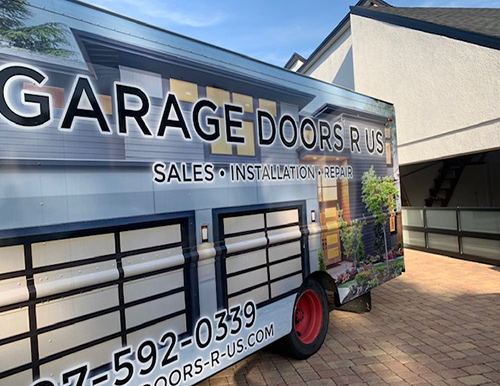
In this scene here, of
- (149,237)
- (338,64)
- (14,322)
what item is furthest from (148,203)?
(338,64)

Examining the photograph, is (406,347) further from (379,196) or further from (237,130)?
(237,130)

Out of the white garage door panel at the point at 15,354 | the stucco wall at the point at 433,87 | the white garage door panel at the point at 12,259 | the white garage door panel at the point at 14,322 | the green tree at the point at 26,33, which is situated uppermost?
the stucco wall at the point at 433,87

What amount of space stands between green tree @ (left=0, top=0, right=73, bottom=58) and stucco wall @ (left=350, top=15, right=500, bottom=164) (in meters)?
7.43

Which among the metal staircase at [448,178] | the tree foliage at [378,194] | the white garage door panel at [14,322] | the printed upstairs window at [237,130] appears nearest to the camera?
the white garage door panel at [14,322]

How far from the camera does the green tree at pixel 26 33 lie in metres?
1.97

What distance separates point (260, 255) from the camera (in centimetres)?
342

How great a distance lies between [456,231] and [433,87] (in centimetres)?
330

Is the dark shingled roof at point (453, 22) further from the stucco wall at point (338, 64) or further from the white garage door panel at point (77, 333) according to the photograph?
the white garage door panel at point (77, 333)

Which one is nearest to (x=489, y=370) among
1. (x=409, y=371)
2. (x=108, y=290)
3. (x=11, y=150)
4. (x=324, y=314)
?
(x=409, y=371)

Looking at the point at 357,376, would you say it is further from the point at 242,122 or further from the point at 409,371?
the point at 242,122

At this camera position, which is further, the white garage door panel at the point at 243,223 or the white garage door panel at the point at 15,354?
the white garage door panel at the point at 243,223

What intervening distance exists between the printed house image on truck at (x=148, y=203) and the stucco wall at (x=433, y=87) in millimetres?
4858

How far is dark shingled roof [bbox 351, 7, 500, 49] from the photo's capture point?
7242 mm

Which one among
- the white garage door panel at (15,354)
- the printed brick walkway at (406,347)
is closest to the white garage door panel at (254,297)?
the printed brick walkway at (406,347)
